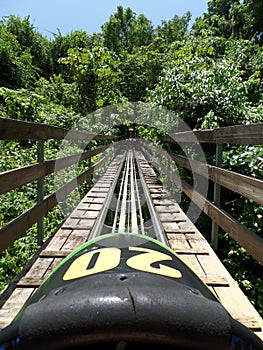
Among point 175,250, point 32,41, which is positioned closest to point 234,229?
point 175,250

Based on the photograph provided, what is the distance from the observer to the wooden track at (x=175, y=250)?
1.53m

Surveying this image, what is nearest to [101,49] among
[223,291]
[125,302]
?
[223,291]

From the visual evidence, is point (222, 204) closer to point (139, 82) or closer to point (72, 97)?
point (72, 97)

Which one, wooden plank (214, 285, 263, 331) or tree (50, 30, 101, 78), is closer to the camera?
wooden plank (214, 285, 263, 331)

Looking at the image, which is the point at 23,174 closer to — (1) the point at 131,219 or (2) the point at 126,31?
(1) the point at 131,219

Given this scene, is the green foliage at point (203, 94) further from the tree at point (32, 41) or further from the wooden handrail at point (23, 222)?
the tree at point (32, 41)

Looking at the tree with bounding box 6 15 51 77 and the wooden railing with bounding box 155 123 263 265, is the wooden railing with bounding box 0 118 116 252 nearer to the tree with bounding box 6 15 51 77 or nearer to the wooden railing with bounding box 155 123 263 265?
→ the wooden railing with bounding box 155 123 263 265

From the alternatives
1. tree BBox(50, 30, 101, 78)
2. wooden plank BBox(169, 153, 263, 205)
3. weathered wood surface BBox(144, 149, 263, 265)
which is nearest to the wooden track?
weathered wood surface BBox(144, 149, 263, 265)

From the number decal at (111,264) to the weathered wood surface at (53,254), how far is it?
823mm

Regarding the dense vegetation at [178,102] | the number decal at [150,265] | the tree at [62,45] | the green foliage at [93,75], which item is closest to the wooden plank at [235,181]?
the dense vegetation at [178,102]

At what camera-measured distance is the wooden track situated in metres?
1.53

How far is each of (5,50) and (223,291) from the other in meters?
15.6

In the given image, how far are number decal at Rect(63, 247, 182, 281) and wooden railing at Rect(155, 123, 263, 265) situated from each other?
1.07 m

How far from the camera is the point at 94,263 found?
766 mm
